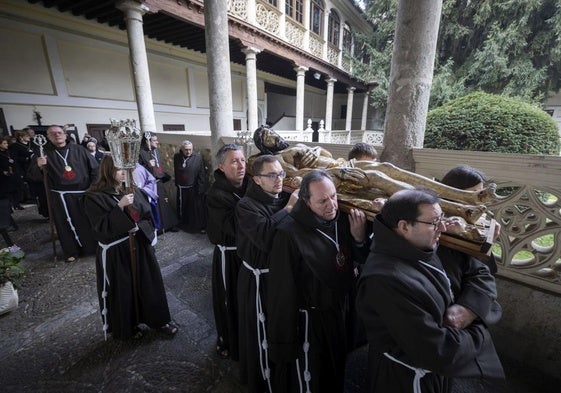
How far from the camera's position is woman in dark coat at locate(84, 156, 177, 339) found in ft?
7.63

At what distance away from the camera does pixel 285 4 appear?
41.1 ft

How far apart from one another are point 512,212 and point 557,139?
11.5 feet

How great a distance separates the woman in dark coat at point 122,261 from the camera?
232cm

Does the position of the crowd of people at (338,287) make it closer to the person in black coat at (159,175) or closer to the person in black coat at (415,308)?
the person in black coat at (415,308)

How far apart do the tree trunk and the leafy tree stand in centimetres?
916

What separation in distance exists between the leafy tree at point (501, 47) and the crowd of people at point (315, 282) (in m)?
10.9

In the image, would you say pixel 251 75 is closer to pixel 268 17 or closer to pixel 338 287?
pixel 268 17

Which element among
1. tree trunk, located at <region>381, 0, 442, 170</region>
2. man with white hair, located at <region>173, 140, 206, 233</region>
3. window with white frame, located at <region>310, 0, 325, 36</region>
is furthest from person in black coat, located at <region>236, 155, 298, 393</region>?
window with white frame, located at <region>310, 0, 325, 36</region>

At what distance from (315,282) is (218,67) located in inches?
161

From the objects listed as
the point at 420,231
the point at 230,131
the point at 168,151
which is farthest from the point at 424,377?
the point at 168,151

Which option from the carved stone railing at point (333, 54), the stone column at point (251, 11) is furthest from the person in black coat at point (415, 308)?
→ the carved stone railing at point (333, 54)

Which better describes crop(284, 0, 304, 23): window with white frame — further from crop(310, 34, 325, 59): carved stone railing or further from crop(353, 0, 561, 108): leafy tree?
crop(353, 0, 561, 108): leafy tree

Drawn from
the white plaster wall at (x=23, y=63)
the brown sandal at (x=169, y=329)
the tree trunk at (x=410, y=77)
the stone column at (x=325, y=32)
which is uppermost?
the stone column at (x=325, y=32)

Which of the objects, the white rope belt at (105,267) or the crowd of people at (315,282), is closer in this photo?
the crowd of people at (315,282)
